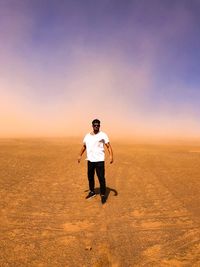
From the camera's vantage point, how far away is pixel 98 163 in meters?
9.05

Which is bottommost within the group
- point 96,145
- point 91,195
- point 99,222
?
point 99,222

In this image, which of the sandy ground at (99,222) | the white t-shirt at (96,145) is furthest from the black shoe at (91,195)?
the white t-shirt at (96,145)

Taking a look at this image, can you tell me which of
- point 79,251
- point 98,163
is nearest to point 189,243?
point 79,251

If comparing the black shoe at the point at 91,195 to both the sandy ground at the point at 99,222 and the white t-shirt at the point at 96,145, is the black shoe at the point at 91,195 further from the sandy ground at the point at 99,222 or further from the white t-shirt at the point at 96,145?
the white t-shirt at the point at 96,145

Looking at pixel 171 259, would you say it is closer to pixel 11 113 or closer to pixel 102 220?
pixel 102 220

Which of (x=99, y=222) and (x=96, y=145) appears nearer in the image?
(x=99, y=222)

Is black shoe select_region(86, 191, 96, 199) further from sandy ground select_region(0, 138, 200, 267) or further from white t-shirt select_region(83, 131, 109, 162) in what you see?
white t-shirt select_region(83, 131, 109, 162)

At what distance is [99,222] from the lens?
7.20 metres

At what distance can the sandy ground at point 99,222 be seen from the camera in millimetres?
5453

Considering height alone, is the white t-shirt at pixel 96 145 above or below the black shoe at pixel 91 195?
above

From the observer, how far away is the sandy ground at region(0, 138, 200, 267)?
215 inches

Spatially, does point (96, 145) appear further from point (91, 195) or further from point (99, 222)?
point (99, 222)

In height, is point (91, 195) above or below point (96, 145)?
below

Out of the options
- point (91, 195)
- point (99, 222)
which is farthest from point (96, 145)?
point (99, 222)
